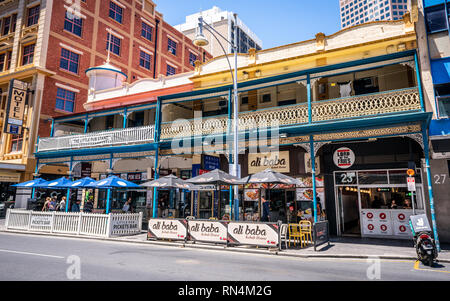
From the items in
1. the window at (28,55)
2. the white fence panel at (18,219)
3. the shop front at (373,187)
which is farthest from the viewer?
the window at (28,55)

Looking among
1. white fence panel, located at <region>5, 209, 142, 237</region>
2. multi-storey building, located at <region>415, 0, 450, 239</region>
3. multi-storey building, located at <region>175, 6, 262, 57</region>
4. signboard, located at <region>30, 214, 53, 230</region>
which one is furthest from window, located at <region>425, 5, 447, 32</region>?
multi-storey building, located at <region>175, 6, 262, 57</region>

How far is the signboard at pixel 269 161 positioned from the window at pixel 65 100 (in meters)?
19.2

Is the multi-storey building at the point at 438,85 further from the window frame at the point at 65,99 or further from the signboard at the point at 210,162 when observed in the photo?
the window frame at the point at 65,99

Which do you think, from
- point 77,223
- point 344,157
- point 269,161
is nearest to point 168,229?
point 77,223

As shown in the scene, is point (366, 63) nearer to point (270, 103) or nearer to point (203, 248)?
point (270, 103)

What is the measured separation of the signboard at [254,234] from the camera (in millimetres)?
10875

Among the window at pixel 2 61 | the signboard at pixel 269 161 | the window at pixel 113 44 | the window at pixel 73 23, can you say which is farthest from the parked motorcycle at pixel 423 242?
the window at pixel 2 61

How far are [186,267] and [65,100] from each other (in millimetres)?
25590

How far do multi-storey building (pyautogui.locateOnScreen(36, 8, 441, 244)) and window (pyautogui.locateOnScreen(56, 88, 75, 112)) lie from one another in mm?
8815

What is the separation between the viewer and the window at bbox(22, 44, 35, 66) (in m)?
27.5

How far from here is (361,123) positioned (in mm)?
12844

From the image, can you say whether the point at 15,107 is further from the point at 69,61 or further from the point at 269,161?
the point at 269,161

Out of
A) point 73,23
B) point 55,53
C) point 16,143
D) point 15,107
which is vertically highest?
point 73,23

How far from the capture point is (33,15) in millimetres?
28297
